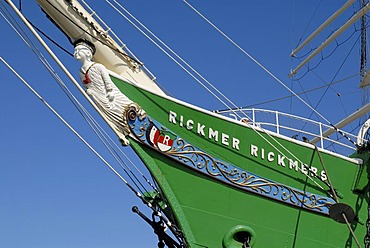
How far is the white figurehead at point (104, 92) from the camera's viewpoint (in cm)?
926

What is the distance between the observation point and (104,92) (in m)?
9.34

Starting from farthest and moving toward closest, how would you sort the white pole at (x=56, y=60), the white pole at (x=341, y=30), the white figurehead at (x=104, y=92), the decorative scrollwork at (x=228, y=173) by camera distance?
the white pole at (x=341, y=30) → the decorative scrollwork at (x=228, y=173) → the white figurehead at (x=104, y=92) → the white pole at (x=56, y=60)

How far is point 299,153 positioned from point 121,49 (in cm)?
338

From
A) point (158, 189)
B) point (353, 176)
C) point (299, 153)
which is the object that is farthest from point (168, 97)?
point (353, 176)

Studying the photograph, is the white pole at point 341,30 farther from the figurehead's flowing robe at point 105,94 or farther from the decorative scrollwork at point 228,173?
the figurehead's flowing robe at point 105,94

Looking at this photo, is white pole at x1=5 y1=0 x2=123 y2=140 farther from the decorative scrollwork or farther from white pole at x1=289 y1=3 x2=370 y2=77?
white pole at x1=289 y1=3 x2=370 y2=77

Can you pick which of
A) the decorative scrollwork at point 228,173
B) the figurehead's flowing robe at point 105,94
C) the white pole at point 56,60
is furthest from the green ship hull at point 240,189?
the white pole at point 56,60

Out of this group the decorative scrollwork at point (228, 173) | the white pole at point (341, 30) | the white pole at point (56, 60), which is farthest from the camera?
the white pole at point (341, 30)

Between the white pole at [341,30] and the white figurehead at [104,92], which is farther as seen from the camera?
the white pole at [341,30]

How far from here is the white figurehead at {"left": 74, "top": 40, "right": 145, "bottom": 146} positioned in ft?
30.4

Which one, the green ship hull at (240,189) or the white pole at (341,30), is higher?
the white pole at (341,30)

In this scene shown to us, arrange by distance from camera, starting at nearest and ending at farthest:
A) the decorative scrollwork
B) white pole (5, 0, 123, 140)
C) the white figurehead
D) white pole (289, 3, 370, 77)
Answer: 1. white pole (5, 0, 123, 140)
2. the white figurehead
3. the decorative scrollwork
4. white pole (289, 3, 370, 77)

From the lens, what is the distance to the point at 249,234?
9.98 metres

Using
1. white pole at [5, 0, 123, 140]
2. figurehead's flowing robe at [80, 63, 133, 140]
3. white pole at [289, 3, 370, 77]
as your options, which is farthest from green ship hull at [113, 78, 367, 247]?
white pole at [289, 3, 370, 77]
